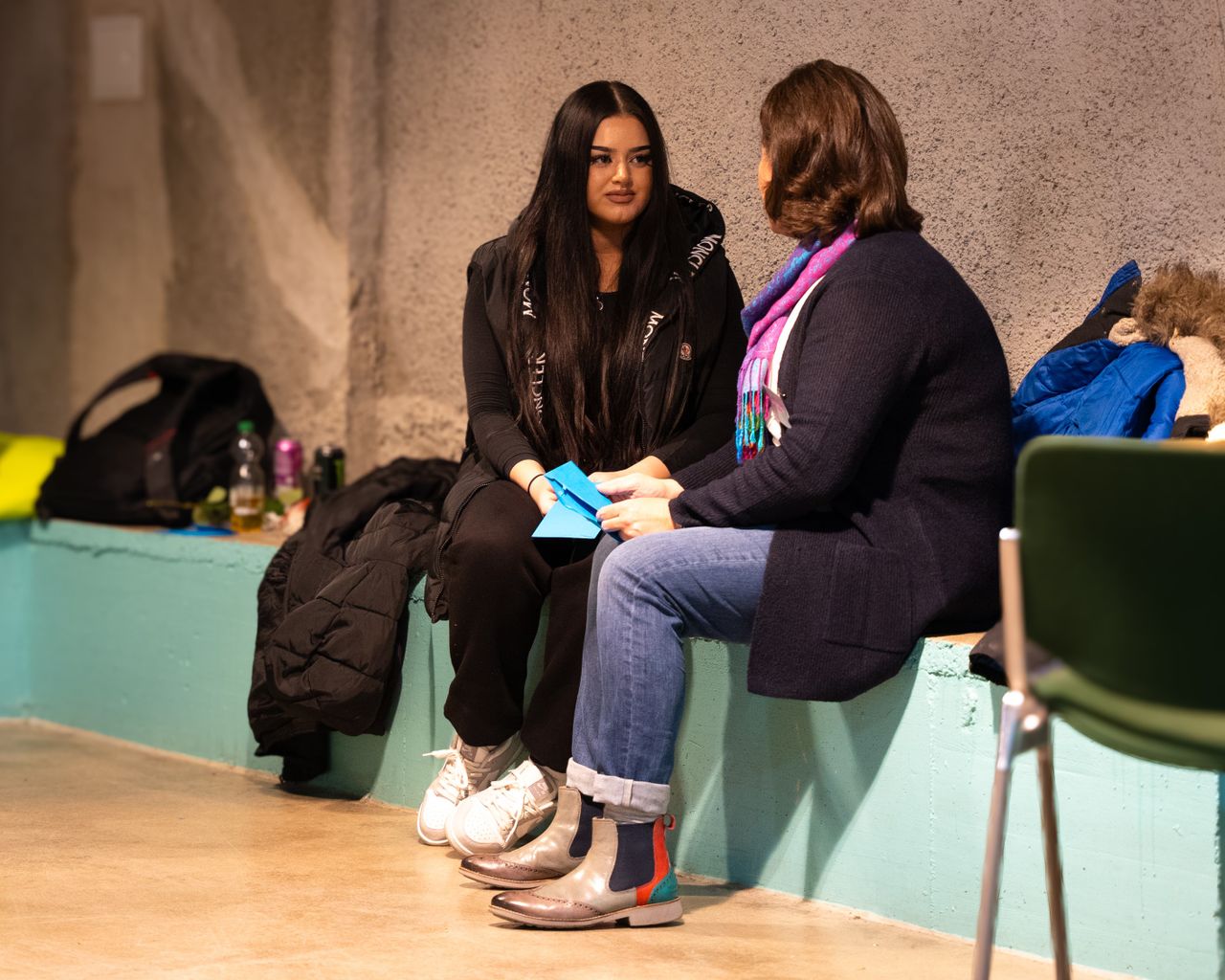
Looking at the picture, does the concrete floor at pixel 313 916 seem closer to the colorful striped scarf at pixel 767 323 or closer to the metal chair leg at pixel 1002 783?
the metal chair leg at pixel 1002 783

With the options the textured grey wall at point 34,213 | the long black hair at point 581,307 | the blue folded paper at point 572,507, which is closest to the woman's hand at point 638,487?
the blue folded paper at point 572,507

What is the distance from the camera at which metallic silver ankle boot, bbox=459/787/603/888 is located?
108 inches

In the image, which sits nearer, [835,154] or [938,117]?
[835,154]

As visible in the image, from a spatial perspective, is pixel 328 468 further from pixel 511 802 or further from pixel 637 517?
pixel 637 517

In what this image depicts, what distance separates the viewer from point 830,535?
2615 millimetres

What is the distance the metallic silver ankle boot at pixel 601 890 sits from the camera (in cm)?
260

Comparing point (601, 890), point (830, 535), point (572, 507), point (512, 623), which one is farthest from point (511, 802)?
point (830, 535)

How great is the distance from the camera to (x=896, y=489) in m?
2.62

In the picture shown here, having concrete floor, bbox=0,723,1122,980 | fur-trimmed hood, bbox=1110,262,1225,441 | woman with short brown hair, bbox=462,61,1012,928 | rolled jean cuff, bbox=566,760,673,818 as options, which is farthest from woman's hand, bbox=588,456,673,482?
fur-trimmed hood, bbox=1110,262,1225,441

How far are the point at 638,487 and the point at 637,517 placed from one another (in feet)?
0.49

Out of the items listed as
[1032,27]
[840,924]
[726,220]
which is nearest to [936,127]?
[1032,27]

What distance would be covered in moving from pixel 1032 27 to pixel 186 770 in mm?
2460

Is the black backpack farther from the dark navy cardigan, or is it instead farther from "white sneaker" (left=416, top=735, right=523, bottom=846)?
the dark navy cardigan

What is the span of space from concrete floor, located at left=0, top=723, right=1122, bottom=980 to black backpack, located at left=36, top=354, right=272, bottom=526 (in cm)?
100
